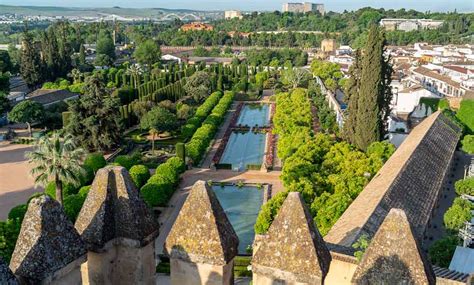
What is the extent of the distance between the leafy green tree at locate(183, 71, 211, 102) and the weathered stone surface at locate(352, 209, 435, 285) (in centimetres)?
6238

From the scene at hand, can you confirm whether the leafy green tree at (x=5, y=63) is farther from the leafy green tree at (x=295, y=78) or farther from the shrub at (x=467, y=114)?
the shrub at (x=467, y=114)

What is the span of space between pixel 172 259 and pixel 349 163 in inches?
976

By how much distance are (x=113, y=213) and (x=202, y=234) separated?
154 centimetres

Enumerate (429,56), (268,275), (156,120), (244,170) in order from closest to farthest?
1. (268,275)
2. (244,170)
3. (156,120)
4. (429,56)

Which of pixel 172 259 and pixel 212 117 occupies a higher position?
pixel 172 259

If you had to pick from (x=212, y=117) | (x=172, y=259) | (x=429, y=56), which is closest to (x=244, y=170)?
(x=212, y=117)

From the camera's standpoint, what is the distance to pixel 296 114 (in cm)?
4856

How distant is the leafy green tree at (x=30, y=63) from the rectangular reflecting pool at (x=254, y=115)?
3180cm

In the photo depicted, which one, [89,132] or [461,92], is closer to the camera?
[89,132]

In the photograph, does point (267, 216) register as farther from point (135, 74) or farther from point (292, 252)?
point (135, 74)

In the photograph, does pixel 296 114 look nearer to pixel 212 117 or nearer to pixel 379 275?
pixel 212 117

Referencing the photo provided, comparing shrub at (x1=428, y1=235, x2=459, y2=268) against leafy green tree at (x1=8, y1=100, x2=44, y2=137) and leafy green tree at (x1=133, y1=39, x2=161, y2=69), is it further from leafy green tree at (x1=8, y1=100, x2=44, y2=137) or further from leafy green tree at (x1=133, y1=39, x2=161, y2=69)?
leafy green tree at (x1=133, y1=39, x2=161, y2=69)

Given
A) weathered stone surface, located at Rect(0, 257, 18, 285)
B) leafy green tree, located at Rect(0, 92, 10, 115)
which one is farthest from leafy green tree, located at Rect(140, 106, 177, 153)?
weathered stone surface, located at Rect(0, 257, 18, 285)

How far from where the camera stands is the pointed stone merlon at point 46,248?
642cm
